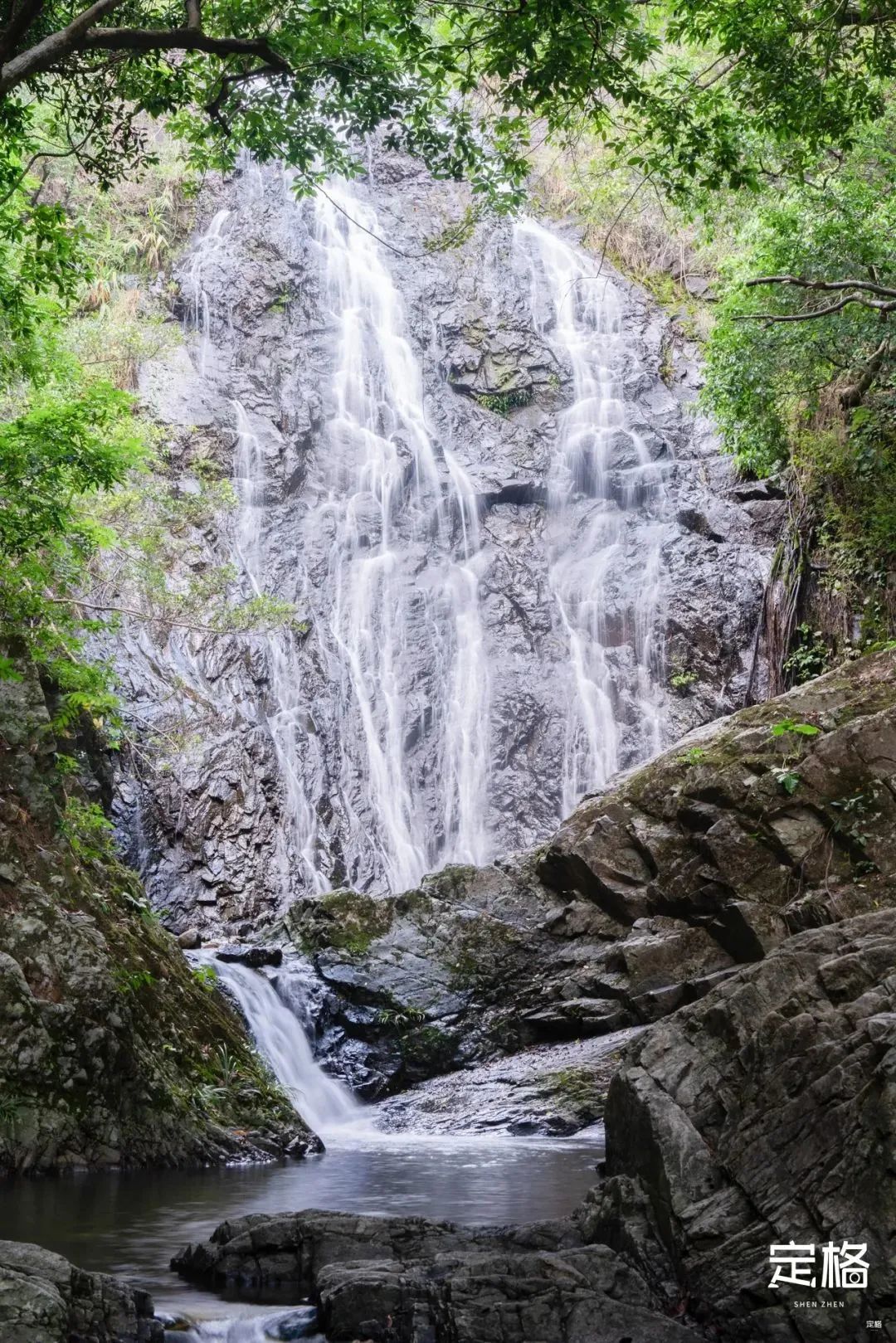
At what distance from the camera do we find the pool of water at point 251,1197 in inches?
275

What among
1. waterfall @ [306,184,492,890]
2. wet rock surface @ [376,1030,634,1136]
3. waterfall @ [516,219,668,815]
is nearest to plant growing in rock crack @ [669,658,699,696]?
waterfall @ [516,219,668,815]

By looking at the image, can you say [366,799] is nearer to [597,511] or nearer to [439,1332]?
[597,511]

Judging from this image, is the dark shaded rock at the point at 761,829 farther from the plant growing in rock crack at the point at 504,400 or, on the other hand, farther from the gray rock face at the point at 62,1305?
the plant growing in rock crack at the point at 504,400

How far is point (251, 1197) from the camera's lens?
8781 mm

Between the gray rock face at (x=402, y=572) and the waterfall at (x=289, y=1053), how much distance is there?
387cm

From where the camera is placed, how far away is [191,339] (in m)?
28.9

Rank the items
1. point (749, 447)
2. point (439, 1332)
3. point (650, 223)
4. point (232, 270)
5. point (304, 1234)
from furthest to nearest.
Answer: point (650, 223) → point (232, 270) → point (749, 447) → point (304, 1234) → point (439, 1332)

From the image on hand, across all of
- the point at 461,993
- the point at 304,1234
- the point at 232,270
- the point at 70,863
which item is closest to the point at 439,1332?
the point at 304,1234

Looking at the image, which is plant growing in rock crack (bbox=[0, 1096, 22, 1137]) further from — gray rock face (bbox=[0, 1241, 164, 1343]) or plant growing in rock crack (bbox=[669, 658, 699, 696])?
plant growing in rock crack (bbox=[669, 658, 699, 696])

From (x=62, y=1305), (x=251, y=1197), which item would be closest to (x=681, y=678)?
(x=251, y=1197)

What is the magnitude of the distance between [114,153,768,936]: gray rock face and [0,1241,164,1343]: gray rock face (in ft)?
43.2

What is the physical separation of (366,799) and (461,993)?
23.8ft

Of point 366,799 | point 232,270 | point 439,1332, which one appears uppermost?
point 232,270

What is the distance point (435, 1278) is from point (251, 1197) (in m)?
3.71
